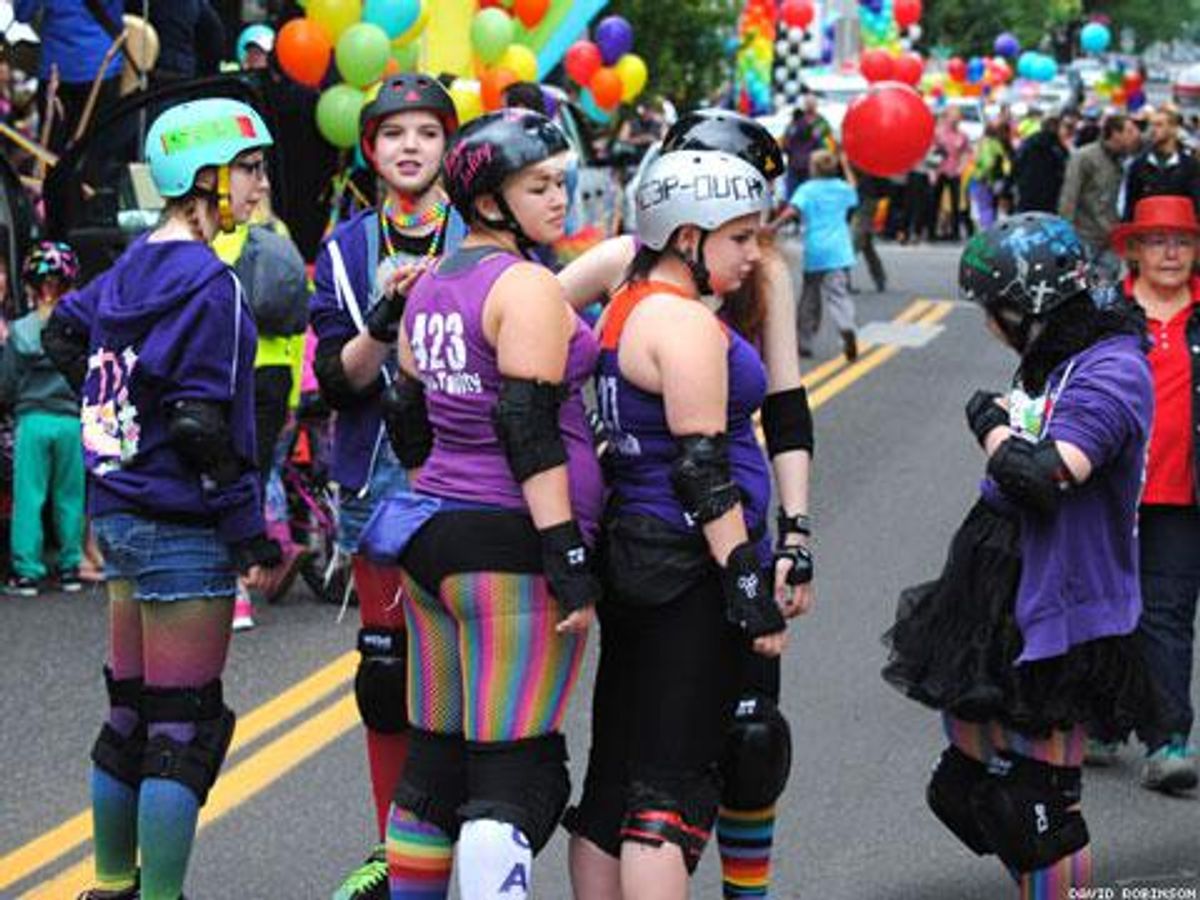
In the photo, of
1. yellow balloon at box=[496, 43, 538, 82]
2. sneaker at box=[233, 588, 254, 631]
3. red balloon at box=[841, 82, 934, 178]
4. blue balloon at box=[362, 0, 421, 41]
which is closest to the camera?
sneaker at box=[233, 588, 254, 631]

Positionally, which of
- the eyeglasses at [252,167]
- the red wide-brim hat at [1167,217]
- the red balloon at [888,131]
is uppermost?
the eyeglasses at [252,167]

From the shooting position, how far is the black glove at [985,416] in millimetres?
5987

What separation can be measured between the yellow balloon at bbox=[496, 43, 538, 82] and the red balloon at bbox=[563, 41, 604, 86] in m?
4.56

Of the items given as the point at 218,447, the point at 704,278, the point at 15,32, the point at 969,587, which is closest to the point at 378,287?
the point at 218,447

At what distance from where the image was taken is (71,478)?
1091cm

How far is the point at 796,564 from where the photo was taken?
5.65 metres

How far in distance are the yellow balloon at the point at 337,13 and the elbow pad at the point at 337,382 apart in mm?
8279

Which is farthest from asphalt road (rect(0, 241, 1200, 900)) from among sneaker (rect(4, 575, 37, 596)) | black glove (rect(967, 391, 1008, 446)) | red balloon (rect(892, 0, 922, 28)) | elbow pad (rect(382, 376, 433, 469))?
red balloon (rect(892, 0, 922, 28))

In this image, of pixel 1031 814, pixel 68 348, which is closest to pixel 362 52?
pixel 68 348

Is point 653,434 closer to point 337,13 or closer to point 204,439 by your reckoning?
point 204,439

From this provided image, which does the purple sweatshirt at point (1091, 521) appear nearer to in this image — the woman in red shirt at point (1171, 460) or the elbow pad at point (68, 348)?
the woman in red shirt at point (1171, 460)

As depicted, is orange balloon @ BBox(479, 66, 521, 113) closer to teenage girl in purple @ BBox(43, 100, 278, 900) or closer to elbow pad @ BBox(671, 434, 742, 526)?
teenage girl in purple @ BBox(43, 100, 278, 900)

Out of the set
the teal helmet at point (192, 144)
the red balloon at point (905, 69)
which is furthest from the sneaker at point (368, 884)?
the red balloon at point (905, 69)

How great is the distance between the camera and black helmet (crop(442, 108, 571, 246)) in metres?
5.25
